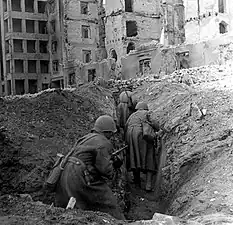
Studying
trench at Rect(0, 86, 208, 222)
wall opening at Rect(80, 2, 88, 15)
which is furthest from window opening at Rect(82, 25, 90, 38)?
trench at Rect(0, 86, 208, 222)

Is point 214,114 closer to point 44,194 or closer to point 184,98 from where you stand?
point 184,98

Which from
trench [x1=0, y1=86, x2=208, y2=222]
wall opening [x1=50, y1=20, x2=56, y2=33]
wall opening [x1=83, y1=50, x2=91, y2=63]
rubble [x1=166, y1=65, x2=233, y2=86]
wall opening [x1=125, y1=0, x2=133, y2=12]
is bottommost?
trench [x1=0, y1=86, x2=208, y2=222]

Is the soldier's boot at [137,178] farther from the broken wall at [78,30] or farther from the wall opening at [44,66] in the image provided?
the wall opening at [44,66]

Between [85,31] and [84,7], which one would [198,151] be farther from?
[84,7]

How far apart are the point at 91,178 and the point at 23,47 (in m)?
41.3

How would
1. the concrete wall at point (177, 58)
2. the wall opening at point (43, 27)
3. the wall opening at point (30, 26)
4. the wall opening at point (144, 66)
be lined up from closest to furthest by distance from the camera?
the concrete wall at point (177, 58)
the wall opening at point (144, 66)
the wall opening at point (30, 26)
the wall opening at point (43, 27)

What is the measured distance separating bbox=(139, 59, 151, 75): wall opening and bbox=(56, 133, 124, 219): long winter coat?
21947 millimetres

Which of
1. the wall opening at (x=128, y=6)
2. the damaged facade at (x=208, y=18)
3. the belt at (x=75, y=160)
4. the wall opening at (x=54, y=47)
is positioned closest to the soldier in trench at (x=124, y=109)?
the belt at (x=75, y=160)

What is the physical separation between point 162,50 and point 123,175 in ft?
57.4

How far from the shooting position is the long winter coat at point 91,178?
22.8ft

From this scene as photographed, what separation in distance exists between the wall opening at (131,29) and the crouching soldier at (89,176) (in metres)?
36.7

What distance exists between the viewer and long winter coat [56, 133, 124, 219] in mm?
6945

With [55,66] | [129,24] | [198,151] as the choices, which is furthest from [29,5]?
[198,151]

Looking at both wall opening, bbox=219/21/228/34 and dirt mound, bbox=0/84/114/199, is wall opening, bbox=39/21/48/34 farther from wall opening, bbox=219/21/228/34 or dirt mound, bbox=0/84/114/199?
dirt mound, bbox=0/84/114/199
